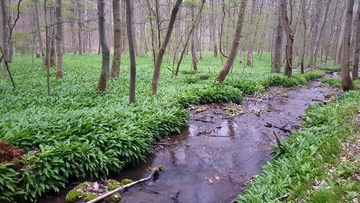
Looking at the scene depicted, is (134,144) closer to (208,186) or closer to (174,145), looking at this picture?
(174,145)

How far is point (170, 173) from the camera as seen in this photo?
209 inches

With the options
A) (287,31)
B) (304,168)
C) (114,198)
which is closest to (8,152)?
(114,198)

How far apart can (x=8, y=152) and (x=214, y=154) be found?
4.02 m

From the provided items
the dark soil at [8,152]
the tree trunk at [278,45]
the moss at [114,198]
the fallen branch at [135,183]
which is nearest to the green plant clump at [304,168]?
the fallen branch at [135,183]

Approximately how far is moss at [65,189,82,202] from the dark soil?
101cm

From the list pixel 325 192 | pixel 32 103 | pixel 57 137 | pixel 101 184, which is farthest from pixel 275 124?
pixel 32 103

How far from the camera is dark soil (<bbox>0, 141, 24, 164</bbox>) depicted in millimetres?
4188

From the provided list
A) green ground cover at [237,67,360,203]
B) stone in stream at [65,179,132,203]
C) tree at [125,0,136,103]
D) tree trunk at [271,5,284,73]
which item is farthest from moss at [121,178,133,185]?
tree trunk at [271,5,284,73]

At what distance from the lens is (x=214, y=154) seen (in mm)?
6164

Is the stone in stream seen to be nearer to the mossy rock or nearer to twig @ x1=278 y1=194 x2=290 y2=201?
the mossy rock

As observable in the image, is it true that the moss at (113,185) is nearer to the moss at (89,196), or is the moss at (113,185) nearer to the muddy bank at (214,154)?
the muddy bank at (214,154)

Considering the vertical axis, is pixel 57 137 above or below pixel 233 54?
below

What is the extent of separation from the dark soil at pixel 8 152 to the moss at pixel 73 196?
101 centimetres

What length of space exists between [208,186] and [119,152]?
183 centimetres
